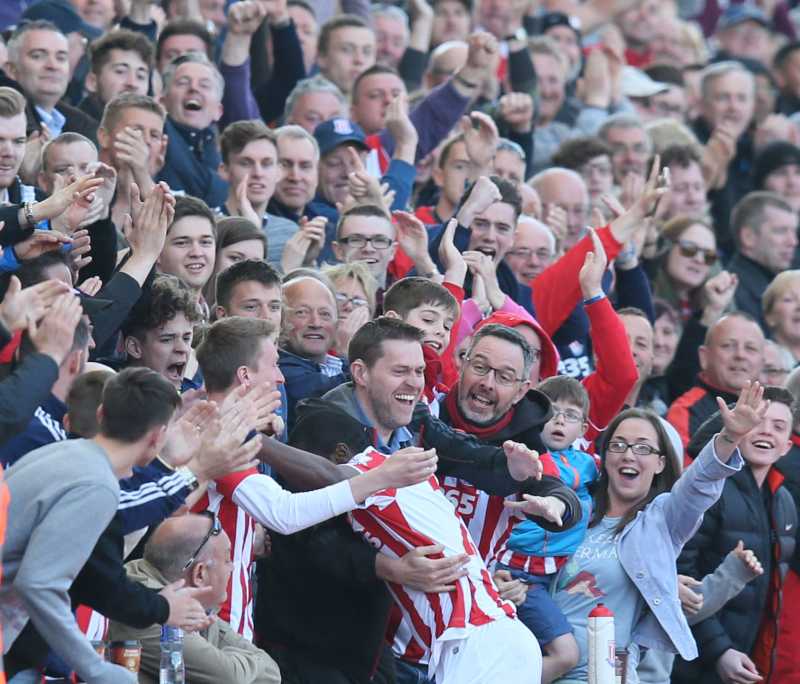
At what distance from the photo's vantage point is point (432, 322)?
27.5ft

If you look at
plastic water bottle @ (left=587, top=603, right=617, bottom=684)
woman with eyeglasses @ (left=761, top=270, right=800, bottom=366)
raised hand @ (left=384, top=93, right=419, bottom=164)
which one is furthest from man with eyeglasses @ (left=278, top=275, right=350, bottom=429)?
woman with eyeglasses @ (left=761, top=270, right=800, bottom=366)

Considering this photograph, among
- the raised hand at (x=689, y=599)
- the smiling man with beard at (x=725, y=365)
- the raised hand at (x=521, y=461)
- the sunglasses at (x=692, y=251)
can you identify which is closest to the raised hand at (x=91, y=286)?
the raised hand at (x=521, y=461)

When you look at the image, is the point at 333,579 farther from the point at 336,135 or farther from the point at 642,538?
the point at 336,135

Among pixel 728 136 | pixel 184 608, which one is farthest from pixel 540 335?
pixel 728 136

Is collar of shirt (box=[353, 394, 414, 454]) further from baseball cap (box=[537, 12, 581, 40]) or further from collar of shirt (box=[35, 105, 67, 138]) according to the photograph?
baseball cap (box=[537, 12, 581, 40])

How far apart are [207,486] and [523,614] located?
6.16 feet

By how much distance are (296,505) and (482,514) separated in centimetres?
137

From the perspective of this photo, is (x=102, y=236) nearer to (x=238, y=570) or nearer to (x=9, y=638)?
(x=238, y=570)

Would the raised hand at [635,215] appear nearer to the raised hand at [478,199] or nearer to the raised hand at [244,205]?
the raised hand at [478,199]

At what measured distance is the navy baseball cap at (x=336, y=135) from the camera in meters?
11.3

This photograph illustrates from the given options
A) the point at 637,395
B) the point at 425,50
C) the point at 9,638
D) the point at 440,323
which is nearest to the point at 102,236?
the point at 440,323

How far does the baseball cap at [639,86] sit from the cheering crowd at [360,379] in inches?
92.3

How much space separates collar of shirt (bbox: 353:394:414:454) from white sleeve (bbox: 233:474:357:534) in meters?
0.67

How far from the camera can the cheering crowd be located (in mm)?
6273
